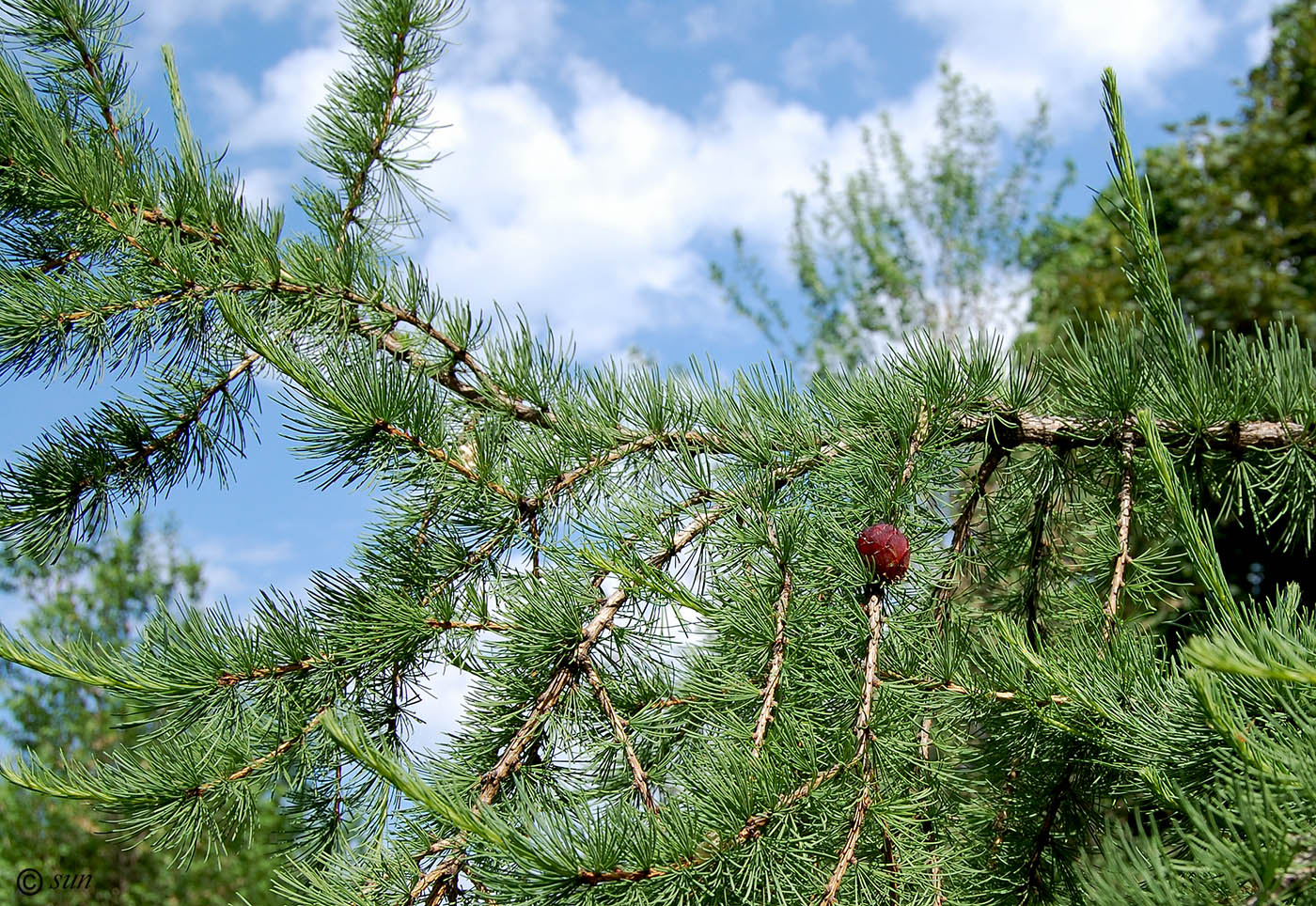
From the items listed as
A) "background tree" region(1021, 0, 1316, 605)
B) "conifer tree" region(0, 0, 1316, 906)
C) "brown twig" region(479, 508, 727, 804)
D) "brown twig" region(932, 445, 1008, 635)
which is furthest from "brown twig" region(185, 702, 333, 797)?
"background tree" region(1021, 0, 1316, 605)

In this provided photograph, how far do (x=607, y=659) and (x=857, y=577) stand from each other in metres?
0.17

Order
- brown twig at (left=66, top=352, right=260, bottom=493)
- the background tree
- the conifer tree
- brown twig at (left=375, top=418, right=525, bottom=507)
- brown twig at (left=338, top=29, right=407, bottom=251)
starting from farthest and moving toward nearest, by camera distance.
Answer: the background tree → brown twig at (left=338, top=29, right=407, bottom=251) → brown twig at (left=66, top=352, right=260, bottom=493) → brown twig at (left=375, top=418, right=525, bottom=507) → the conifer tree

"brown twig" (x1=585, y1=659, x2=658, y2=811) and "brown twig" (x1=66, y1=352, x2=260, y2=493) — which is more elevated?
"brown twig" (x1=66, y1=352, x2=260, y2=493)

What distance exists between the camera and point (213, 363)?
874 mm

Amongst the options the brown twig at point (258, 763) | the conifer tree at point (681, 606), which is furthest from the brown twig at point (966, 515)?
the brown twig at point (258, 763)

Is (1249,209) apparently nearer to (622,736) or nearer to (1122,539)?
(1122,539)

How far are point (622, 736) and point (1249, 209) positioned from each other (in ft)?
10.9

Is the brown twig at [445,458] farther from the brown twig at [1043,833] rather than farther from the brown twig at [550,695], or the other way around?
the brown twig at [1043,833]

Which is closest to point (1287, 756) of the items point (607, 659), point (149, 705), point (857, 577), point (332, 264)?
point (857, 577)

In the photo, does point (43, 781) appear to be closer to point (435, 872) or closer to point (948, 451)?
point (435, 872)

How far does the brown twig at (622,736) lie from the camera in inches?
19.8

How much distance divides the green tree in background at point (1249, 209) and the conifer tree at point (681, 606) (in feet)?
6.79

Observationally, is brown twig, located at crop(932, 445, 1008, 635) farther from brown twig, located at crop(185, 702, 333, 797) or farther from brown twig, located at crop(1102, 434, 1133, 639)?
brown twig, located at crop(185, 702, 333, 797)

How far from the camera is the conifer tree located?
16.8 inches
